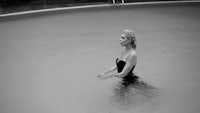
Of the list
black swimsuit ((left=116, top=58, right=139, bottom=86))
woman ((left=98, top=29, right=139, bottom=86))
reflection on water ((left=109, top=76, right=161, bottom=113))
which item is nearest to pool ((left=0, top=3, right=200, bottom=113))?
reflection on water ((left=109, top=76, right=161, bottom=113))

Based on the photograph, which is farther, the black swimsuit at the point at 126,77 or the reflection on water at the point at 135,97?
the black swimsuit at the point at 126,77

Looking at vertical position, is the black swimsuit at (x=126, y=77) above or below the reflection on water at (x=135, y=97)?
above

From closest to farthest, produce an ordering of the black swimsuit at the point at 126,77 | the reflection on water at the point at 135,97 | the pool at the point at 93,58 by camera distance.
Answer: the reflection on water at the point at 135,97
the pool at the point at 93,58
the black swimsuit at the point at 126,77

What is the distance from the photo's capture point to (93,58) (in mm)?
8906

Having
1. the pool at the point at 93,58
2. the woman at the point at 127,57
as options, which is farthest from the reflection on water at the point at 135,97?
the woman at the point at 127,57

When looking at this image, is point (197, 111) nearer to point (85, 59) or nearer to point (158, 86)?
point (158, 86)

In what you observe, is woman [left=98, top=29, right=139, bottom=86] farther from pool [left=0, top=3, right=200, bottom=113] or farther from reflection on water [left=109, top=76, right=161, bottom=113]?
pool [left=0, top=3, right=200, bottom=113]

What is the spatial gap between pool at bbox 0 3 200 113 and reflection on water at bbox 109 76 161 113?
0.06 ft

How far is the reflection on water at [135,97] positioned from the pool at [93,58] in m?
0.02

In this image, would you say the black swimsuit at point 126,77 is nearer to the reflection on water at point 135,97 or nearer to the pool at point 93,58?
the reflection on water at point 135,97

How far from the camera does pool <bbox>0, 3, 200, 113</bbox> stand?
6.75m

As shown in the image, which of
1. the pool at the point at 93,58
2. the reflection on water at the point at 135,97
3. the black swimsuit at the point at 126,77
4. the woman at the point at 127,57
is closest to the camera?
the reflection on water at the point at 135,97

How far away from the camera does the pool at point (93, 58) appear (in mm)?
6754

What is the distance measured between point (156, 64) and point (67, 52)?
2.25 metres
